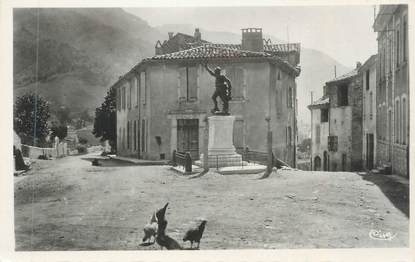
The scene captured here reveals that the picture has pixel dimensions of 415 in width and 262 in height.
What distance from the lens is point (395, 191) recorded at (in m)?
8.49

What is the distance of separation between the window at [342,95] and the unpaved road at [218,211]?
41.1 ft

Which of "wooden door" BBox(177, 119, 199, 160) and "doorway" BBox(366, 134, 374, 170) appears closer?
"wooden door" BBox(177, 119, 199, 160)

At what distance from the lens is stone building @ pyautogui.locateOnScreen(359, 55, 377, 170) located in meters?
16.9

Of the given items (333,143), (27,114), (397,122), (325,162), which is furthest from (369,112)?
(27,114)

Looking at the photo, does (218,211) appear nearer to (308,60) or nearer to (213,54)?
(308,60)

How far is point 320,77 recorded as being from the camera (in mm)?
12078

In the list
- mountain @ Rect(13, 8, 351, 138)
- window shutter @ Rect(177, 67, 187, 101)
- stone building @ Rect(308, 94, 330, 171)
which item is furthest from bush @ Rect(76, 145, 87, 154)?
stone building @ Rect(308, 94, 330, 171)

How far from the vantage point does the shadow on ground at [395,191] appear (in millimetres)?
7770

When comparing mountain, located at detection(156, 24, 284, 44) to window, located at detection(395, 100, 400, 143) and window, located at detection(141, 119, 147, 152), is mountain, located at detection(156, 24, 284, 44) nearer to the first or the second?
window, located at detection(395, 100, 400, 143)

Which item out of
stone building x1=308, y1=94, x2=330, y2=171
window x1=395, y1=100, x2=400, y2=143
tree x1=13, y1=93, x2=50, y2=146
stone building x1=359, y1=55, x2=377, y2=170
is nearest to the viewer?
tree x1=13, y1=93, x2=50, y2=146

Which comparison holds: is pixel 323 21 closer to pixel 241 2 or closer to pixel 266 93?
pixel 241 2

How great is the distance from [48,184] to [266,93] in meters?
8.48

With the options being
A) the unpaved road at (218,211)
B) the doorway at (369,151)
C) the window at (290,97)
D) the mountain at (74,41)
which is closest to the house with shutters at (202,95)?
the window at (290,97)

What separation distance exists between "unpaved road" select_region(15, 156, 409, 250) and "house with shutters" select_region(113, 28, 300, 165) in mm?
5722
